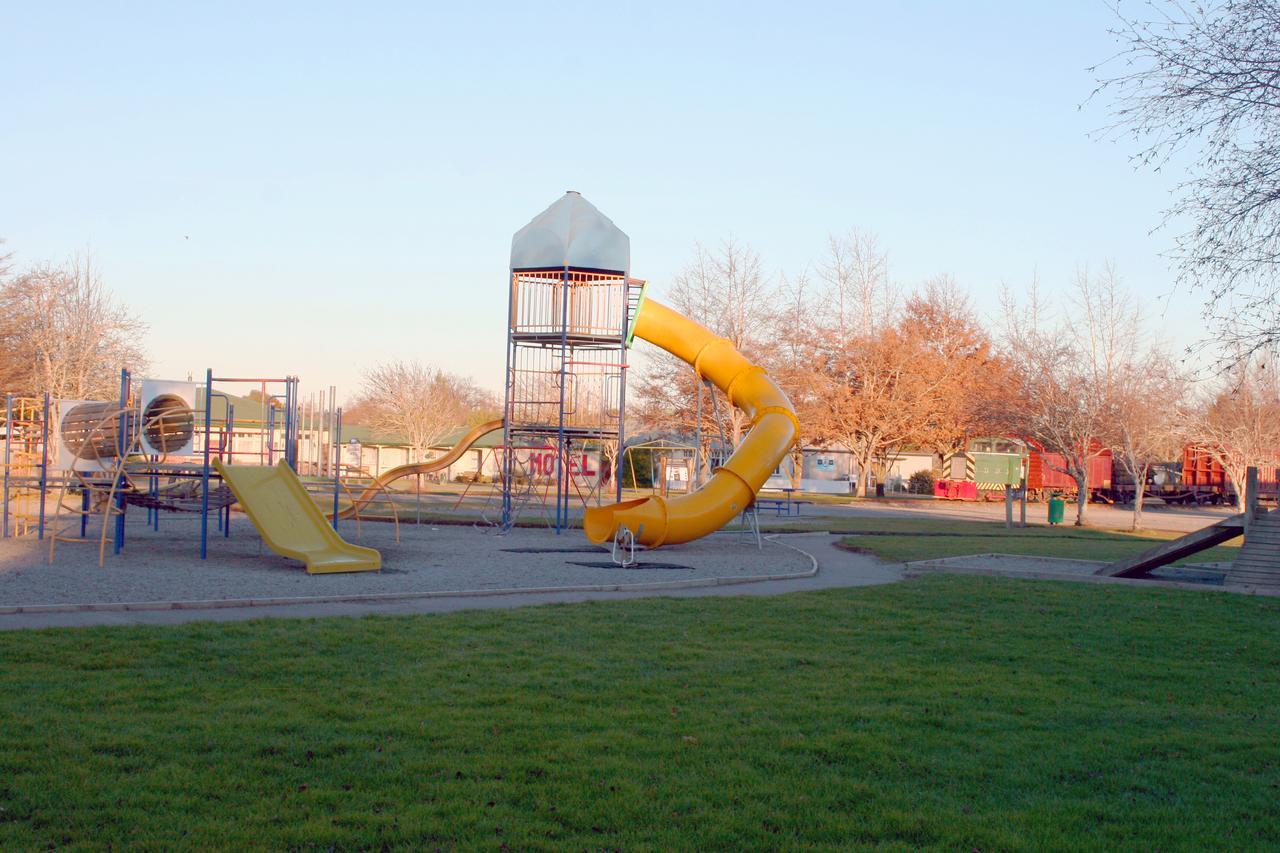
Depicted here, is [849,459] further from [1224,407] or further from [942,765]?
[942,765]

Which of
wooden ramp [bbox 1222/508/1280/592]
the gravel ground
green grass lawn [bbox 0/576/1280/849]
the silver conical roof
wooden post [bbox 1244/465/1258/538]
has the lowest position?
green grass lawn [bbox 0/576/1280/849]

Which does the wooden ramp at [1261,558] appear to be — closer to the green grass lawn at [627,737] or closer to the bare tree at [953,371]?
the green grass lawn at [627,737]

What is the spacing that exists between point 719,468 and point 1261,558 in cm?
903

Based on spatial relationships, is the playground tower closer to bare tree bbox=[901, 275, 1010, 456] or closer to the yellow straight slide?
the yellow straight slide

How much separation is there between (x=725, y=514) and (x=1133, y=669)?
37.3ft

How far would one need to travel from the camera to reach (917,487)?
2458 inches

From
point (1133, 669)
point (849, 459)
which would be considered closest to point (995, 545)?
point (1133, 669)

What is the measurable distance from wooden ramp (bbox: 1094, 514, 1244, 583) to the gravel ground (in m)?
4.78

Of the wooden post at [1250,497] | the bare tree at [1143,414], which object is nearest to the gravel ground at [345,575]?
the wooden post at [1250,497]

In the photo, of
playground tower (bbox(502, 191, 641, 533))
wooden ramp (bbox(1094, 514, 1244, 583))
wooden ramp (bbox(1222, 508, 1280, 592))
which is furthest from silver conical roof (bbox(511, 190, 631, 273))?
wooden ramp (bbox(1222, 508, 1280, 592))

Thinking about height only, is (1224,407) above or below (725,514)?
above

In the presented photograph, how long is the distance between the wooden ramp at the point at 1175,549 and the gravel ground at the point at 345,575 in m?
4.78

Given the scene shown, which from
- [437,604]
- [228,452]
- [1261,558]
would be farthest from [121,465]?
[1261,558]

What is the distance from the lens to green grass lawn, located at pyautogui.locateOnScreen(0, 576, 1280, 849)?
5.07m
